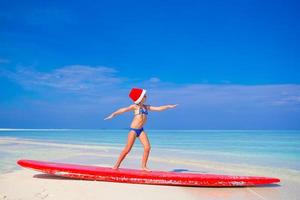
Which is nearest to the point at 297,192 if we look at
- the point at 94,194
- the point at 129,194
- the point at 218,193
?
the point at 218,193

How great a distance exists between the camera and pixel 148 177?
6043mm

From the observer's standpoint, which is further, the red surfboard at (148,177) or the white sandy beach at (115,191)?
the red surfboard at (148,177)

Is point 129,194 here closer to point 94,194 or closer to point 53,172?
point 94,194

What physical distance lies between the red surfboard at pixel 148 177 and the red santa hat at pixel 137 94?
132 centimetres

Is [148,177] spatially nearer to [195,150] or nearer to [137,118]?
[137,118]

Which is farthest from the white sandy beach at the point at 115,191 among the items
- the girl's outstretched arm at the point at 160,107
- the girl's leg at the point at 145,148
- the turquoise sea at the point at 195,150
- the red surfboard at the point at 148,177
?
the turquoise sea at the point at 195,150

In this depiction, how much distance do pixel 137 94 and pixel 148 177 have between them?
1.58m

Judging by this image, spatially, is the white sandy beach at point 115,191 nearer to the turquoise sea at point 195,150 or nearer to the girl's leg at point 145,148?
the girl's leg at point 145,148

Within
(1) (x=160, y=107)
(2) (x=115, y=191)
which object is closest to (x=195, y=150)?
(1) (x=160, y=107)

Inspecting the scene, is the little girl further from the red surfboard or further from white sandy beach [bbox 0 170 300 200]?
white sandy beach [bbox 0 170 300 200]

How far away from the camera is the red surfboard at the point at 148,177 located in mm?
5875

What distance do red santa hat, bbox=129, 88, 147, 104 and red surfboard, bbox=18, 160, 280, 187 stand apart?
1318mm

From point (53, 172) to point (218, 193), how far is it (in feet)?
9.57

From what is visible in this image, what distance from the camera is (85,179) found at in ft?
20.7
